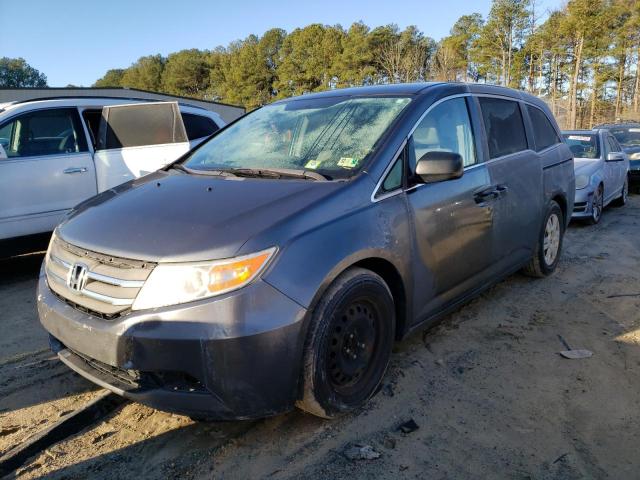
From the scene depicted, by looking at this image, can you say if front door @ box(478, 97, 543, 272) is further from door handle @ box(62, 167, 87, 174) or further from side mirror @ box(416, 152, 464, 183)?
door handle @ box(62, 167, 87, 174)

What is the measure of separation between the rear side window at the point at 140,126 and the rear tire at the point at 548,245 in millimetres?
4398

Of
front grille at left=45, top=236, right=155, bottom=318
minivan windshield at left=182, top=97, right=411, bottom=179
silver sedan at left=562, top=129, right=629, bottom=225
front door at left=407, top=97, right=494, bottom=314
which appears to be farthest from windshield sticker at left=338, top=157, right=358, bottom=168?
silver sedan at left=562, top=129, right=629, bottom=225

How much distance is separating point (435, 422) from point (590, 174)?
6.65 meters

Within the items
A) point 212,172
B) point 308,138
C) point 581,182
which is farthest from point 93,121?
point 581,182

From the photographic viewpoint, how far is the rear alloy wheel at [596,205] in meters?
7.68

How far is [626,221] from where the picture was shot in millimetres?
8125

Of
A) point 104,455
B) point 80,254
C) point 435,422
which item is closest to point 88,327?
point 80,254

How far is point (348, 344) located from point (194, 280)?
91 centimetres

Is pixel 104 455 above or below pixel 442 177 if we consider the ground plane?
below

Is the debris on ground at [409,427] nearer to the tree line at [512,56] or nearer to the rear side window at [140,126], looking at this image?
the rear side window at [140,126]

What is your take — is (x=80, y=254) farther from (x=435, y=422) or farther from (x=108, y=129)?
(x=108, y=129)

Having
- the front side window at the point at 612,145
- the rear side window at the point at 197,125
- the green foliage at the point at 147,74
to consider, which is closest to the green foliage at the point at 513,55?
the front side window at the point at 612,145

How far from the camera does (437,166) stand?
2840 mm

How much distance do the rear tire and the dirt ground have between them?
2.83ft
